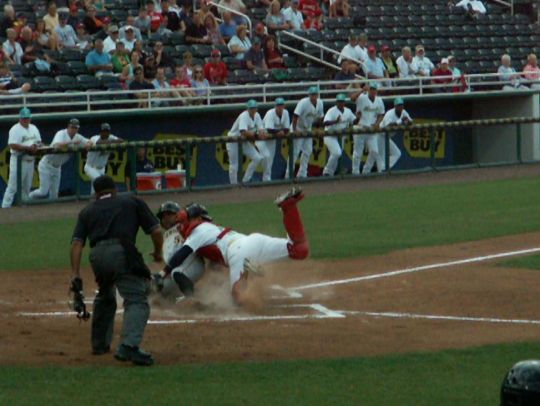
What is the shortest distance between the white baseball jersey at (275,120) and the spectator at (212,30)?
8.63ft

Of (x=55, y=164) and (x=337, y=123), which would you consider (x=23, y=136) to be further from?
(x=337, y=123)

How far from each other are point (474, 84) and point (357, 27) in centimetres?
319

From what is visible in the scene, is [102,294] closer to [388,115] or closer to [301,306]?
[301,306]

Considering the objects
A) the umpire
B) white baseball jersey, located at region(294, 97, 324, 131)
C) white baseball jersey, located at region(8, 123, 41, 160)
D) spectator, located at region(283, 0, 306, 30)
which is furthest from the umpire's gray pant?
spectator, located at region(283, 0, 306, 30)

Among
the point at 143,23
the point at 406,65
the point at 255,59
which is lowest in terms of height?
the point at 406,65

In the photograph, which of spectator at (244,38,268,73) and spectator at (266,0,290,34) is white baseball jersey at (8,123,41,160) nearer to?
spectator at (244,38,268,73)

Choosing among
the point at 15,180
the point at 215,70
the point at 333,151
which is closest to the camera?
the point at 15,180

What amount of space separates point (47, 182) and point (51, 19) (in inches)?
158

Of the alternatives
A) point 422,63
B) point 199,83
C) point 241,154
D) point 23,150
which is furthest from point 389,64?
point 23,150

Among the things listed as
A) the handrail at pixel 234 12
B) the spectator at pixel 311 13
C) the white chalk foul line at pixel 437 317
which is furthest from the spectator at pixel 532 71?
the white chalk foul line at pixel 437 317

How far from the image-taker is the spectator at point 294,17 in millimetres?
28641

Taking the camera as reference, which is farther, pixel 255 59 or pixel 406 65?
pixel 406 65

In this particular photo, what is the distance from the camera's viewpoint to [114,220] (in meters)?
9.79

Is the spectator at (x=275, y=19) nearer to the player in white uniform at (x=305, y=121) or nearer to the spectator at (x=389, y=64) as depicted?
the spectator at (x=389, y=64)
